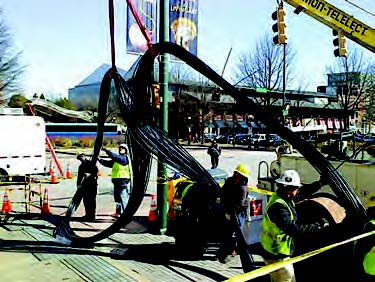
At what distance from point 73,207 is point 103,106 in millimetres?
2597

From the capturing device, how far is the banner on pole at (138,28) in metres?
9.71

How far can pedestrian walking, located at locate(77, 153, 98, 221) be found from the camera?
10.6 meters

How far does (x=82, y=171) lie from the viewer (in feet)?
36.0

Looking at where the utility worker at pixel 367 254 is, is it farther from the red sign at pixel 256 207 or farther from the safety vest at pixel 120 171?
the safety vest at pixel 120 171

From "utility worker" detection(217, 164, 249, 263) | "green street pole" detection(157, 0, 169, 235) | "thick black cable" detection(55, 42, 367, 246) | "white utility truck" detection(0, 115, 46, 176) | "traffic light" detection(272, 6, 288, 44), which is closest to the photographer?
"thick black cable" detection(55, 42, 367, 246)

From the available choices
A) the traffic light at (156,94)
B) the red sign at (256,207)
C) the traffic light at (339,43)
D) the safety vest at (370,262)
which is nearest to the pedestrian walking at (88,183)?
the traffic light at (156,94)

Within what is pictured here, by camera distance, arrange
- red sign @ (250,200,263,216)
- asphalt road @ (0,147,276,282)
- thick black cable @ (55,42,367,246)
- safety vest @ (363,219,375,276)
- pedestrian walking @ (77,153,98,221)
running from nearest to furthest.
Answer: safety vest @ (363,219,375,276) → thick black cable @ (55,42,367,246) → asphalt road @ (0,147,276,282) → red sign @ (250,200,263,216) → pedestrian walking @ (77,153,98,221)

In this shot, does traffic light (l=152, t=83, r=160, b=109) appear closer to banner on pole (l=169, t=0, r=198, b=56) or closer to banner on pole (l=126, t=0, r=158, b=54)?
banner on pole (l=126, t=0, r=158, b=54)

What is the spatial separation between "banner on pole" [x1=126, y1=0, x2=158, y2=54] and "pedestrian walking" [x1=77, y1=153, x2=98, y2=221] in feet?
9.26

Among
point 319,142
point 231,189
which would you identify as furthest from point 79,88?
point 231,189

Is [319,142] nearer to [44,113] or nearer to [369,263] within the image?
[369,263]

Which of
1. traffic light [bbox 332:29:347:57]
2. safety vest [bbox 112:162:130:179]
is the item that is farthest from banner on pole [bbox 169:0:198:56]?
traffic light [bbox 332:29:347:57]

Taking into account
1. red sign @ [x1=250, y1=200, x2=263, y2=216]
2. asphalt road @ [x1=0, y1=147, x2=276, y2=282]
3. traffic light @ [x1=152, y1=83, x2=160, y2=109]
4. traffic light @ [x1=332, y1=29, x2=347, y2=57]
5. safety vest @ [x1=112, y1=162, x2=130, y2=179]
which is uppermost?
traffic light @ [x1=332, y1=29, x2=347, y2=57]

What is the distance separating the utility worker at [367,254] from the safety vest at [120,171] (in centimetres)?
699
